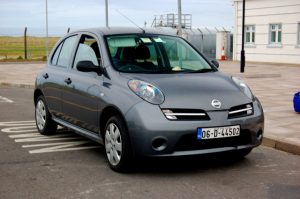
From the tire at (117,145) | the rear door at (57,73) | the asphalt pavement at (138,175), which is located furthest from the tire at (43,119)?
the tire at (117,145)

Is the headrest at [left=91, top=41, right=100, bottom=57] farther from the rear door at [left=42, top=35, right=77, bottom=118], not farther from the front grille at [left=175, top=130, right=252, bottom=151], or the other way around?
the front grille at [left=175, top=130, right=252, bottom=151]

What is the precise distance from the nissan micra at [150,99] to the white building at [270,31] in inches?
959

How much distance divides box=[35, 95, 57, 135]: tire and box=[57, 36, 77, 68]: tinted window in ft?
2.62

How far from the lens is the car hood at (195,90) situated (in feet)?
17.7

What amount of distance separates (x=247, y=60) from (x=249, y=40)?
1342mm

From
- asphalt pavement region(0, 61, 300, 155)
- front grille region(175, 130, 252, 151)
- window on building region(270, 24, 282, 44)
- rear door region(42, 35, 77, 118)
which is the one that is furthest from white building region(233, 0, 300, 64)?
front grille region(175, 130, 252, 151)

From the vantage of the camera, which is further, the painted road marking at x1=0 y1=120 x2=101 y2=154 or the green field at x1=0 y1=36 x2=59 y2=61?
the green field at x1=0 y1=36 x2=59 y2=61

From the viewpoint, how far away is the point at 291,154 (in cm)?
682

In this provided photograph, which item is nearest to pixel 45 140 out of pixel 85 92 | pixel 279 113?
pixel 85 92

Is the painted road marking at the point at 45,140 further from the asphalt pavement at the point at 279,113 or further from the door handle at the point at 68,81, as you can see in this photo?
the asphalt pavement at the point at 279,113

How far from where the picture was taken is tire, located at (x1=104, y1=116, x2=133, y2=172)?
5480 mm

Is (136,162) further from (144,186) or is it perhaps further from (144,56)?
(144,56)

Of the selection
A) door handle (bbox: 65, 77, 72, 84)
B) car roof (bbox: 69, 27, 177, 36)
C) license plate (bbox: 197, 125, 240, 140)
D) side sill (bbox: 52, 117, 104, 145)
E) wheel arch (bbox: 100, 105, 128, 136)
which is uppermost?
car roof (bbox: 69, 27, 177, 36)

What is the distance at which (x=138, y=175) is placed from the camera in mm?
5629
